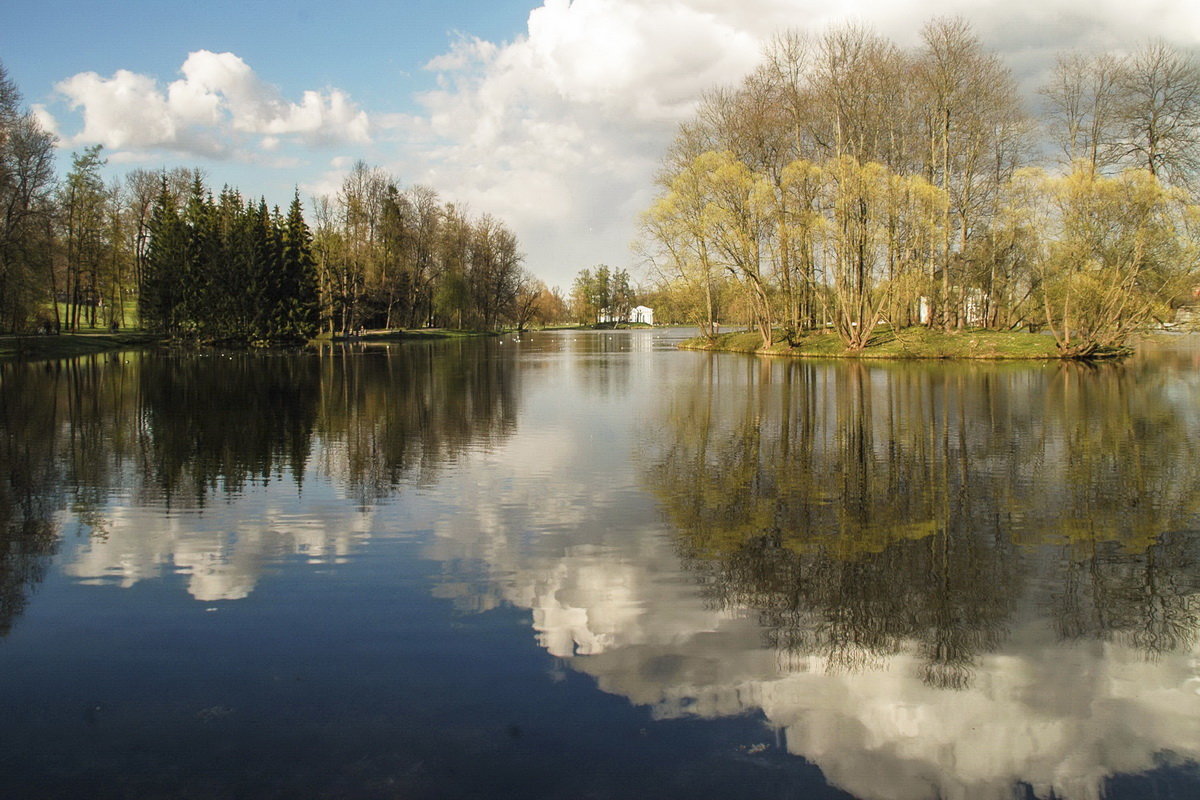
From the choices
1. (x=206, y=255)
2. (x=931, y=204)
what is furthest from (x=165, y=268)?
(x=931, y=204)

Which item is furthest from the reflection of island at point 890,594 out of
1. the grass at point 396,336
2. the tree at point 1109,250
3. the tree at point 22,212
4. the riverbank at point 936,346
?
the grass at point 396,336

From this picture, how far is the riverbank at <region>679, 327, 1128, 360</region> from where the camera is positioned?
1495 inches

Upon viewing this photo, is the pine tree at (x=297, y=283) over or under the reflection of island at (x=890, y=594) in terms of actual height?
over

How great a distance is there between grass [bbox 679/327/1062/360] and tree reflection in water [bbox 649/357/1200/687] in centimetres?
2062

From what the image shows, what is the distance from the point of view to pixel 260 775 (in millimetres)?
4051

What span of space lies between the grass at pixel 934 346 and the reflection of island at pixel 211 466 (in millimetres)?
23561

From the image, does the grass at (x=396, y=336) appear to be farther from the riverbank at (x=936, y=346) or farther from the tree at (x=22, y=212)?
the riverbank at (x=936, y=346)

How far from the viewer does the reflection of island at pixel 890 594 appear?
4.48 meters

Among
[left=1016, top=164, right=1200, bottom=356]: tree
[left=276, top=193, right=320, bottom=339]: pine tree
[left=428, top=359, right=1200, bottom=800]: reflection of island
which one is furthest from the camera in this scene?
[left=276, top=193, right=320, bottom=339]: pine tree

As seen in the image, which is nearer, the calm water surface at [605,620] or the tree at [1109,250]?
the calm water surface at [605,620]

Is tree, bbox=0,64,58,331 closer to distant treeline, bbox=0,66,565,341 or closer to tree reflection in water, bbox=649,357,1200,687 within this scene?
distant treeline, bbox=0,66,565,341

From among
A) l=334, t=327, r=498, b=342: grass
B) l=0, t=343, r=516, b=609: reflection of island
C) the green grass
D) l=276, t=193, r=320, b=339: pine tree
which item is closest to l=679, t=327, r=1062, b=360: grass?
l=0, t=343, r=516, b=609: reflection of island

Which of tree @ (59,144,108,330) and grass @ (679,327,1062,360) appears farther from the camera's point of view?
tree @ (59,144,108,330)

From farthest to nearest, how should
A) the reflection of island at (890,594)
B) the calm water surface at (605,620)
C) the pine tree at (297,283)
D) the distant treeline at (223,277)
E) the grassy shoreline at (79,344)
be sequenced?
the pine tree at (297,283) < the distant treeline at (223,277) < the grassy shoreline at (79,344) < the reflection of island at (890,594) < the calm water surface at (605,620)
